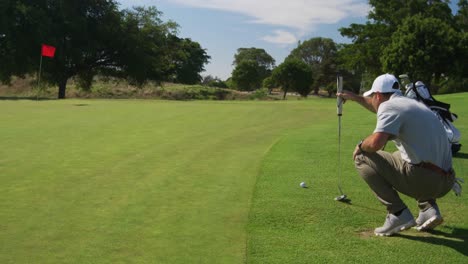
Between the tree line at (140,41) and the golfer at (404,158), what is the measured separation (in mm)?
35122

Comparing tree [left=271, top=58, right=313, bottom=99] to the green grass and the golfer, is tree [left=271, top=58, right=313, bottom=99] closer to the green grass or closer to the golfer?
the green grass

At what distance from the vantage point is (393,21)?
195ft

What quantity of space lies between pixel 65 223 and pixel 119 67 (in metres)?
50.2

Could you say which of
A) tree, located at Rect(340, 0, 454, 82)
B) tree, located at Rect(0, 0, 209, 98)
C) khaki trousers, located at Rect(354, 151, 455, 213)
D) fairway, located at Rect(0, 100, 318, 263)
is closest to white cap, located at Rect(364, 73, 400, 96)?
khaki trousers, located at Rect(354, 151, 455, 213)

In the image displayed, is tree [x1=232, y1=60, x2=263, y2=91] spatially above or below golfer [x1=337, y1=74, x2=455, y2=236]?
above

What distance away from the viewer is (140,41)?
52.0 metres

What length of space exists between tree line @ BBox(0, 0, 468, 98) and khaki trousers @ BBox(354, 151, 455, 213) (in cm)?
3511

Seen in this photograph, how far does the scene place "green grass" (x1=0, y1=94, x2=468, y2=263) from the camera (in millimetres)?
4340

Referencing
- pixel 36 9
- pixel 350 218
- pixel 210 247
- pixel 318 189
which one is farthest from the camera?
pixel 36 9

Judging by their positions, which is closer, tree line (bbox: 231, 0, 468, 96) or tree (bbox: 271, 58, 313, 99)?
tree line (bbox: 231, 0, 468, 96)

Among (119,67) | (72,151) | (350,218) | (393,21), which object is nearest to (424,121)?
(350,218)

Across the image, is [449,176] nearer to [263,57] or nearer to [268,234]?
[268,234]

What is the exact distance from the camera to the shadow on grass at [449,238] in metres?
4.60

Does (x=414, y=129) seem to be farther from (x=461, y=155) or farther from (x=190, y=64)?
(x=190, y=64)
